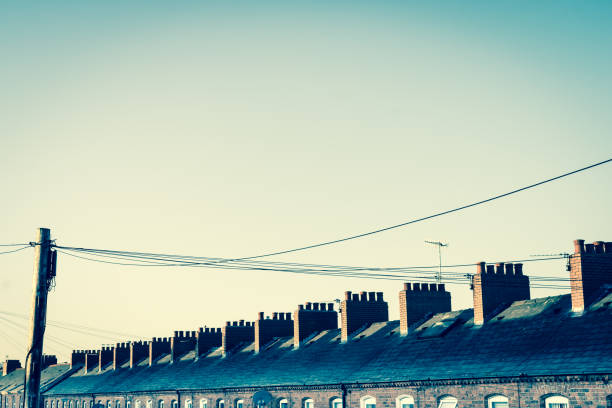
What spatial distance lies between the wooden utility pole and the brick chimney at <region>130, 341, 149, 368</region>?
1843 inches

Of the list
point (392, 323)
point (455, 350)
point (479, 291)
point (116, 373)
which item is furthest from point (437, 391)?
point (116, 373)

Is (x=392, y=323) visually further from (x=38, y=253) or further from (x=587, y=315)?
(x=38, y=253)

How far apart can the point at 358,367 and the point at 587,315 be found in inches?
482

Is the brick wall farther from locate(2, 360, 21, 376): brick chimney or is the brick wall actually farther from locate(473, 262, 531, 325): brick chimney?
locate(2, 360, 21, 376): brick chimney

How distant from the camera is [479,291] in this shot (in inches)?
1457

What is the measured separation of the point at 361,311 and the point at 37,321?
85.4 feet

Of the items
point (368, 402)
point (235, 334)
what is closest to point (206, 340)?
point (235, 334)

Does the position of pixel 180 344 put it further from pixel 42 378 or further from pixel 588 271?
pixel 588 271

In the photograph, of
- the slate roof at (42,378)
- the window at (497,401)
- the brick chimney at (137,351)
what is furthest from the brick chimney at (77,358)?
the window at (497,401)

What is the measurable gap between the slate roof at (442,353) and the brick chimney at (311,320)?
819mm

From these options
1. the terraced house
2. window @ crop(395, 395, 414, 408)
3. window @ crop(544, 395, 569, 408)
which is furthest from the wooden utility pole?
window @ crop(544, 395, 569, 408)

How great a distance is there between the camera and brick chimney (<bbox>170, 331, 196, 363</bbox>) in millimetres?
62972

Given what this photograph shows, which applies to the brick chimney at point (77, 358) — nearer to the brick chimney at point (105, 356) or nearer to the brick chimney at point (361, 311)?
the brick chimney at point (105, 356)

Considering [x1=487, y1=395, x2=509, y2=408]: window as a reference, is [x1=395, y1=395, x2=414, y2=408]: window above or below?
below
